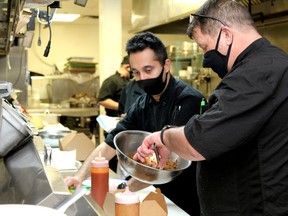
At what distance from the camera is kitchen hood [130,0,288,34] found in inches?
111

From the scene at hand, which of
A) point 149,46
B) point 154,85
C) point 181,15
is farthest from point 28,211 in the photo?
point 181,15

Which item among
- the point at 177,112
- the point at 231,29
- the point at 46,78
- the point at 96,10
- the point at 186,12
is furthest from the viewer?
the point at 46,78

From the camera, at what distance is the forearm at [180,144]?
1496mm

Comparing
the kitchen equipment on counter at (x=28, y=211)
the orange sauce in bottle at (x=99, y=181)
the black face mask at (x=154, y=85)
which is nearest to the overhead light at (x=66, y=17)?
the black face mask at (x=154, y=85)

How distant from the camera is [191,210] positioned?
2.32 metres

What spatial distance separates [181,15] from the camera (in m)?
3.88

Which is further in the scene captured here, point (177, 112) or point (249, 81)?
point (177, 112)

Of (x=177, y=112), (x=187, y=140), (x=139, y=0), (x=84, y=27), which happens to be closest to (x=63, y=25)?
(x=84, y=27)

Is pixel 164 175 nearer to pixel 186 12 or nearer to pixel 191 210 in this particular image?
pixel 191 210

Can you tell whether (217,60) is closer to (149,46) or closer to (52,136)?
(149,46)

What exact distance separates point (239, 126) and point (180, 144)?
0.24m

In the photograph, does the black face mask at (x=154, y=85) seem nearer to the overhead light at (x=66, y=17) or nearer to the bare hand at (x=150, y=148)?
the bare hand at (x=150, y=148)

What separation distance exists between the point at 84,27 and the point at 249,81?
29.8ft

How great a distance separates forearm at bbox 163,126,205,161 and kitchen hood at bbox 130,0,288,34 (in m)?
1.52
